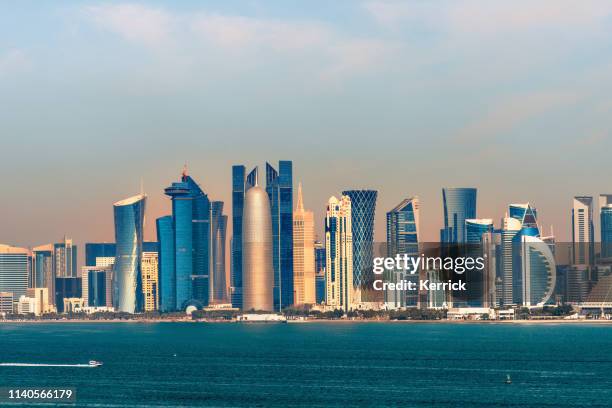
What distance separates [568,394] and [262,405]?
105 ft

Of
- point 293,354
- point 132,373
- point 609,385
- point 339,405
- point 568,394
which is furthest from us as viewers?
point 293,354

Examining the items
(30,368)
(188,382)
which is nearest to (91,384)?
(188,382)

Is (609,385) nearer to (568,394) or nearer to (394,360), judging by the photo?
(568,394)

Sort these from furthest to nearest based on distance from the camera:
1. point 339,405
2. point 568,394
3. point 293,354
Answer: point 293,354
point 568,394
point 339,405

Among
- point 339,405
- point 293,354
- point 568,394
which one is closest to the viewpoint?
point 339,405

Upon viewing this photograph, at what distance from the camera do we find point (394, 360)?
17675 centimetres

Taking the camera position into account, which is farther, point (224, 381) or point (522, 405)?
point (224, 381)

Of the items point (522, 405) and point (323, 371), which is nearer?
point (522, 405)

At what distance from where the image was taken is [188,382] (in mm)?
141375

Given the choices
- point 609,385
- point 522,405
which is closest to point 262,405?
point 522,405

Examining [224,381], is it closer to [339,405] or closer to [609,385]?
[339,405]

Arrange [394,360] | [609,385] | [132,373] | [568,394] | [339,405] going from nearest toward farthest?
[339,405] → [568,394] → [609,385] → [132,373] → [394,360]

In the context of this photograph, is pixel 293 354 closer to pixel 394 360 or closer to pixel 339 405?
pixel 394 360

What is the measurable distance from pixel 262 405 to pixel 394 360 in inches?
2404
